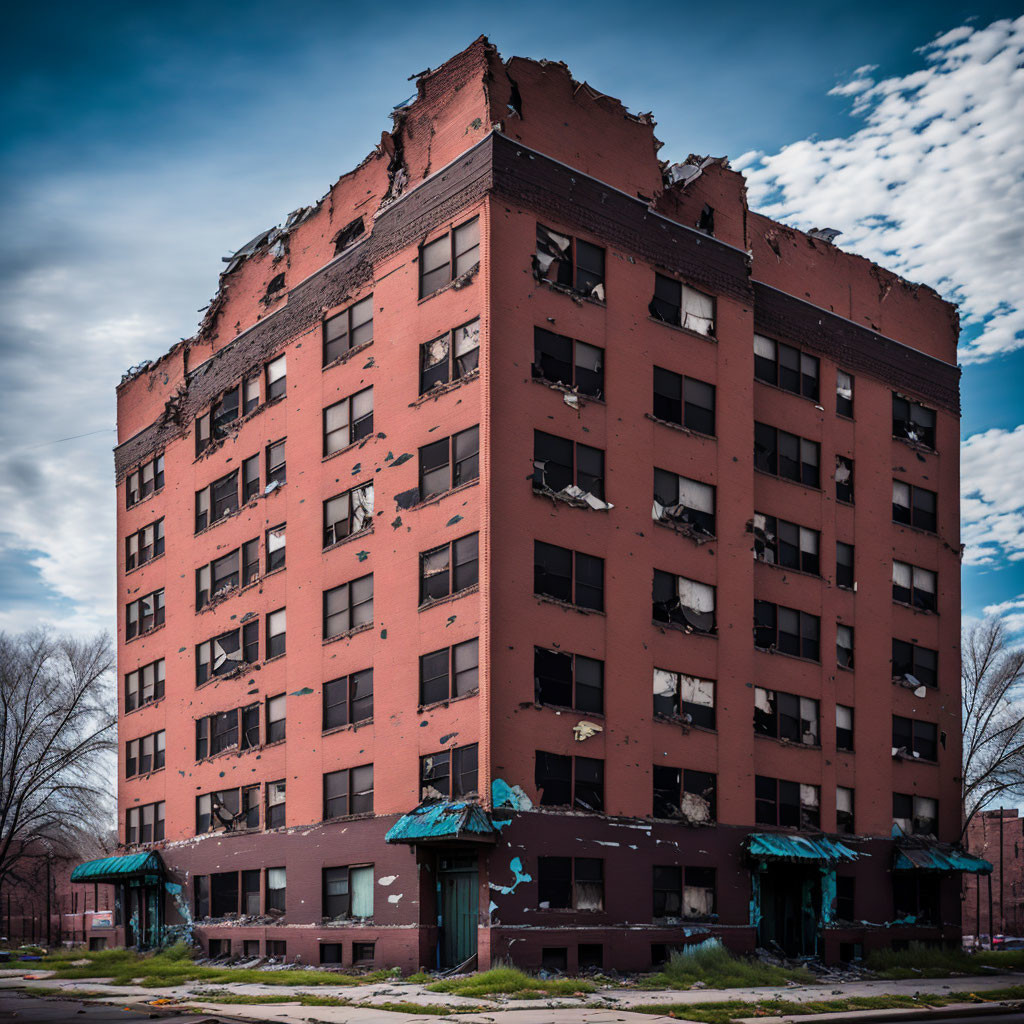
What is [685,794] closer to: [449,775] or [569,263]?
[449,775]

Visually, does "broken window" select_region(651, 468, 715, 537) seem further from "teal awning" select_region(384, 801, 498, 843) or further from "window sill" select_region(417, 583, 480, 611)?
"teal awning" select_region(384, 801, 498, 843)

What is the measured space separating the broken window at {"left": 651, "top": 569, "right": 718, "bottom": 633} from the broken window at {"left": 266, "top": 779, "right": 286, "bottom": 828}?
1337cm

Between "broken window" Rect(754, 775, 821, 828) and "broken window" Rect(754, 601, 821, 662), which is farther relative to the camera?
"broken window" Rect(754, 601, 821, 662)

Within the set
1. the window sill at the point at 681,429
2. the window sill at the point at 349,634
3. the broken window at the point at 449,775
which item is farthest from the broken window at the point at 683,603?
the window sill at the point at 349,634

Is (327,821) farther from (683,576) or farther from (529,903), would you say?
(683,576)

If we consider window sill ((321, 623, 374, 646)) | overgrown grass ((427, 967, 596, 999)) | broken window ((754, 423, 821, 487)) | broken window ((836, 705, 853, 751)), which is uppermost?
broken window ((754, 423, 821, 487))

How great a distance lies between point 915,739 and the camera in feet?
144

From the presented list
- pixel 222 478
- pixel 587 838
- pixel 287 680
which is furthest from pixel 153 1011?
pixel 222 478

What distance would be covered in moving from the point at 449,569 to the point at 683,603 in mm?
7266

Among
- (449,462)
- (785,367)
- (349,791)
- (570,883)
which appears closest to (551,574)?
(449,462)

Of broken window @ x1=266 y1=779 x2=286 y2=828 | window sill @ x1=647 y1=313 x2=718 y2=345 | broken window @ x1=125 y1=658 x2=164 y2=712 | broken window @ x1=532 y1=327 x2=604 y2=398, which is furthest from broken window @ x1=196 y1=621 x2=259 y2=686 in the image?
window sill @ x1=647 y1=313 x2=718 y2=345

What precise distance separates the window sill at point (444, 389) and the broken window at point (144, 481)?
1957 centimetres

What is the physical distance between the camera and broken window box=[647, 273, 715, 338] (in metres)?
37.2

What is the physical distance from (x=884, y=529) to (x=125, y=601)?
30.6m
